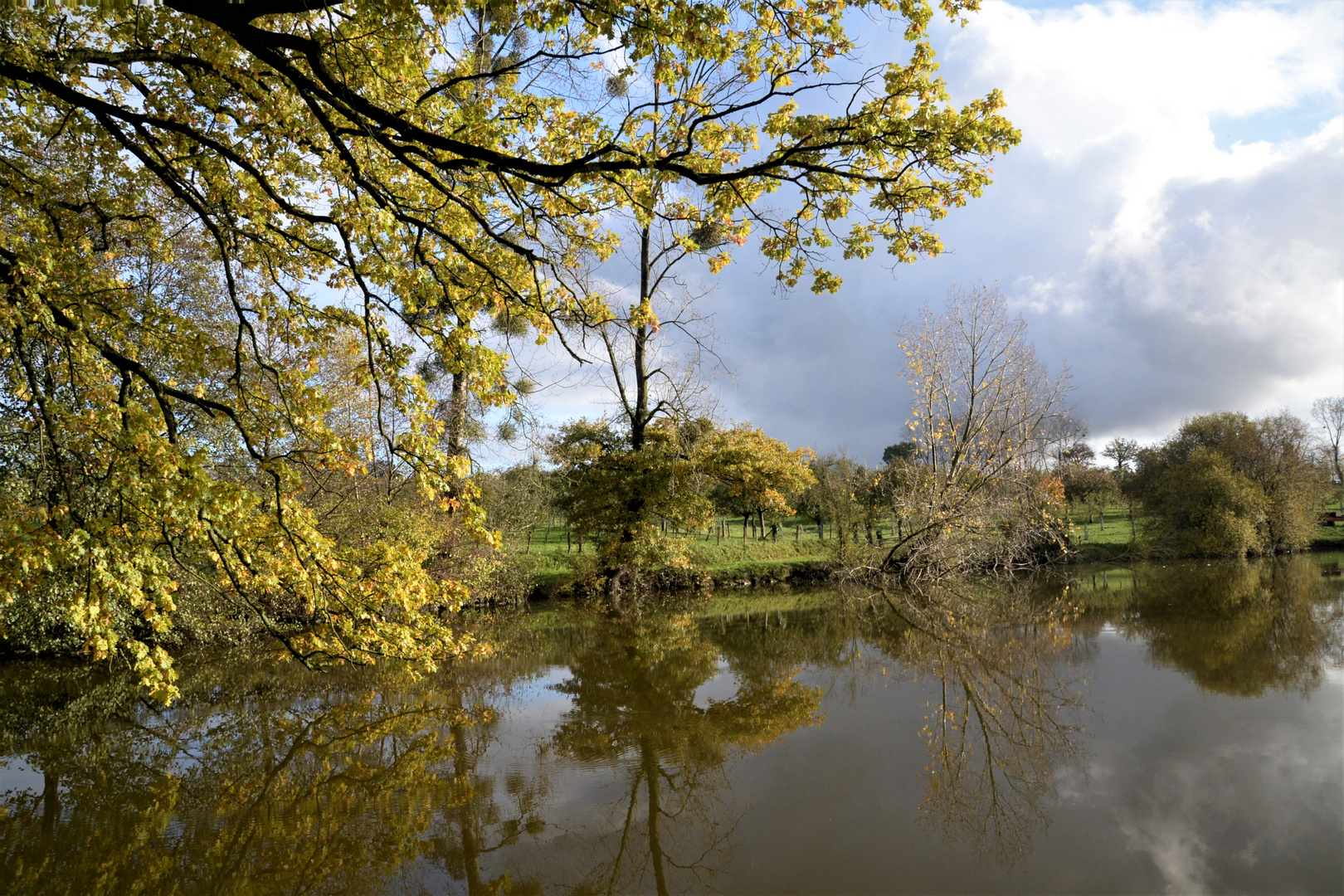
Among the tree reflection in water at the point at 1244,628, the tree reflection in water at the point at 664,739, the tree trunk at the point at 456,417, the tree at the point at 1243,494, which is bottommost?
the tree reflection in water at the point at 1244,628

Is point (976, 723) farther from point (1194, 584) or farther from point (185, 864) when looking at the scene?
point (1194, 584)

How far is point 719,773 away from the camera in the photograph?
5047 mm

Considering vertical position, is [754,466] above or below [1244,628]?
above

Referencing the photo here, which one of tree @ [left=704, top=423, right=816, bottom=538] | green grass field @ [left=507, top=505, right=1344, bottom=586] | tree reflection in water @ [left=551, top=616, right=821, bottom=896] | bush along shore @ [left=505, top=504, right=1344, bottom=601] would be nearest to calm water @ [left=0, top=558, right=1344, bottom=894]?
tree reflection in water @ [left=551, top=616, right=821, bottom=896]

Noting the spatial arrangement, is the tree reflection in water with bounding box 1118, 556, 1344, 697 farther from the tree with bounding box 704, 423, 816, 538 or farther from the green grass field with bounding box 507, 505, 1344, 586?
the tree with bounding box 704, 423, 816, 538

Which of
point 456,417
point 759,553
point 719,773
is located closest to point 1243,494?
point 759,553

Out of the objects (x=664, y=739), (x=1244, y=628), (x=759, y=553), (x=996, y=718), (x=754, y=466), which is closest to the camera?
(x=664, y=739)

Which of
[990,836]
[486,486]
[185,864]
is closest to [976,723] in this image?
[990,836]

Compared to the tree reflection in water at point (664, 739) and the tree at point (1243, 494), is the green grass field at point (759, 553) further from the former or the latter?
the tree reflection in water at point (664, 739)

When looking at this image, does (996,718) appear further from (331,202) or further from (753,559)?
→ (753,559)

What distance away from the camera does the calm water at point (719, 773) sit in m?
3.70

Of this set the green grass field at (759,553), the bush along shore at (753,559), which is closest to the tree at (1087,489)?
the green grass field at (759,553)

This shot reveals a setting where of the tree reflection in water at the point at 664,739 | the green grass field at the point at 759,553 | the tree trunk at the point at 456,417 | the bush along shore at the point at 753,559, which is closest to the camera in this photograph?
the tree reflection in water at the point at 664,739

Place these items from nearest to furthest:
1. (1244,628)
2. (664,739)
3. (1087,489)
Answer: (664,739) < (1244,628) < (1087,489)
